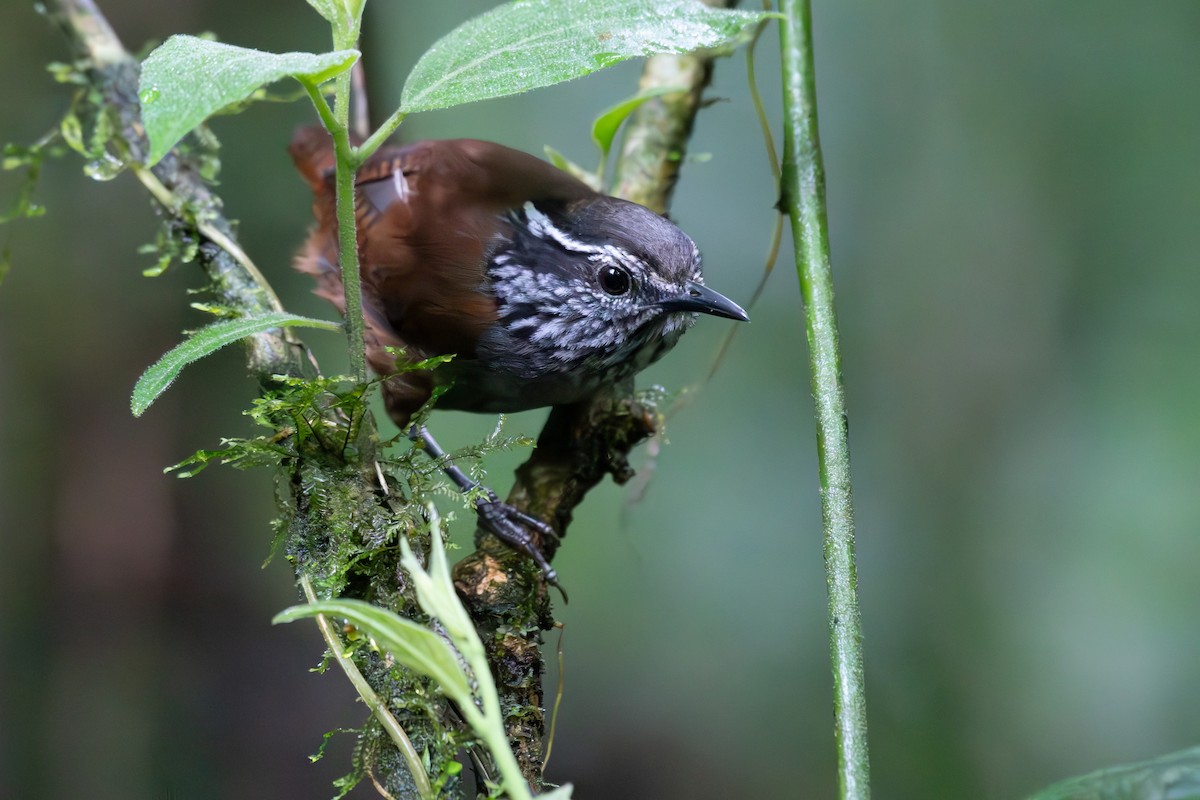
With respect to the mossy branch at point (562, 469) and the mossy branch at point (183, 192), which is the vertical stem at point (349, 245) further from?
the mossy branch at point (562, 469)

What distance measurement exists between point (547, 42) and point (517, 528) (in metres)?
Answer: 1.14

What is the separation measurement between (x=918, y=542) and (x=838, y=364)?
101 inches

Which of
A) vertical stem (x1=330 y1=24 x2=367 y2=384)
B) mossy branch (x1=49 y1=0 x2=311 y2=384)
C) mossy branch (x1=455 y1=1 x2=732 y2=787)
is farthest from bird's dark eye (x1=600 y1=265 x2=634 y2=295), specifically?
vertical stem (x1=330 y1=24 x2=367 y2=384)

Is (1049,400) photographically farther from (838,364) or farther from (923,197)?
(838,364)

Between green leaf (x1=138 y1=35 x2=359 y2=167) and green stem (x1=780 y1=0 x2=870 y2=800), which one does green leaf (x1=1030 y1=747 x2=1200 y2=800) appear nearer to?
green stem (x1=780 y1=0 x2=870 y2=800)

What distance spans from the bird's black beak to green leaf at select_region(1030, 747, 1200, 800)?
1.30 metres

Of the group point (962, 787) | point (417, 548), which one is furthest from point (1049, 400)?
point (417, 548)

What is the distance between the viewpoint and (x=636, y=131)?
2.83 metres

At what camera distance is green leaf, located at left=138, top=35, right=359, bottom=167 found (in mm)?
882

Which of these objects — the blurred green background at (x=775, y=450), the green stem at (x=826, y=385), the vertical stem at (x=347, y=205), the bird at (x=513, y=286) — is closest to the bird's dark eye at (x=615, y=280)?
the bird at (x=513, y=286)

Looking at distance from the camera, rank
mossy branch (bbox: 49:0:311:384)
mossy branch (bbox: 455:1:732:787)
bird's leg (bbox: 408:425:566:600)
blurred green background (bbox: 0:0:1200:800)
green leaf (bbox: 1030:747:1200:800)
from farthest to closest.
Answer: blurred green background (bbox: 0:0:1200:800) < bird's leg (bbox: 408:425:566:600) < mossy branch (bbox: 49:0:311:384) < mossy branch (bbox: 455:1:732:787) < green leaf (bbox: 1030:747:1200:800)

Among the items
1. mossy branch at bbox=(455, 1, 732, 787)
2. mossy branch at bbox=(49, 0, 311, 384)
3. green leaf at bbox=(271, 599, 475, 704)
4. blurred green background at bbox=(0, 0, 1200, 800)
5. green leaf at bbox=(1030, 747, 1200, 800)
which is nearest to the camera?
green leaf at bbox=(271, 599, 475, 704)

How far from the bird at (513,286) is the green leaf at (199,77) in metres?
1.21

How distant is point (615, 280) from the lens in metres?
2.27
